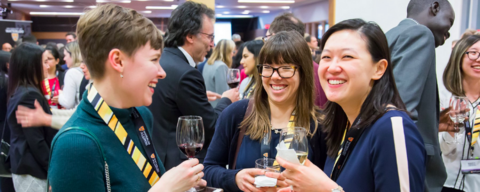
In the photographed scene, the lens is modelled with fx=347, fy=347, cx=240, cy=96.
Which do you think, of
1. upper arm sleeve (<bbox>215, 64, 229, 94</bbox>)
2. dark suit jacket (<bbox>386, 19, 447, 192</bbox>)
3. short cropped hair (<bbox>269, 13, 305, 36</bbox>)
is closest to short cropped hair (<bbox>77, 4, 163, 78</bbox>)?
dark suit jacket (<bbox>386, 19, 447, 192</bbox>)

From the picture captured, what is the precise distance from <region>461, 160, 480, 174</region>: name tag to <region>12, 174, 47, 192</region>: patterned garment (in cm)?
330

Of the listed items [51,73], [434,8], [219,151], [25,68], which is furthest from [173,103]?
[51,73]

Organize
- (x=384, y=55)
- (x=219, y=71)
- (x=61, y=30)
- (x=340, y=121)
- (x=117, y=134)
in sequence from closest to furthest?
(x=117, y=134) → (x=384, y=55) → (x=340, y=121) → (x=219, y=71) → (x=61, y=30)

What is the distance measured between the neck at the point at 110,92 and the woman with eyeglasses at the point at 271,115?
75cm

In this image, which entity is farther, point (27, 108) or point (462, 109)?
point (27, 108)

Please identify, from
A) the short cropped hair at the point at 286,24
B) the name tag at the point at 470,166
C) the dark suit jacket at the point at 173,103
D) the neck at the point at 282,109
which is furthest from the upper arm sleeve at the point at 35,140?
the name tag at the point at 470,166

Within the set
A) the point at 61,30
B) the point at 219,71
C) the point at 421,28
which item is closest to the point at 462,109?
the point at 421,28

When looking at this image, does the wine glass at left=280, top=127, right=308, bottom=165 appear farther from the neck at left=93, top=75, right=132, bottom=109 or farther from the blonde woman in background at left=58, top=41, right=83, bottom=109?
the blonde woman in background at left=58, top=41, right=83, bottom=109

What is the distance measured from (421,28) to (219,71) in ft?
10.0

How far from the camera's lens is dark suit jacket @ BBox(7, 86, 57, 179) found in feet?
9.35

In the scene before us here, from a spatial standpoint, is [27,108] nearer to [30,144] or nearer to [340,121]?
[30,144]

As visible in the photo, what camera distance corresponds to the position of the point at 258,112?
195 cm

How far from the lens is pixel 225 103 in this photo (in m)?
2.86

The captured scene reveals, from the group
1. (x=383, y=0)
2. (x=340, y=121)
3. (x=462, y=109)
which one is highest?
(x=383, y=0)
